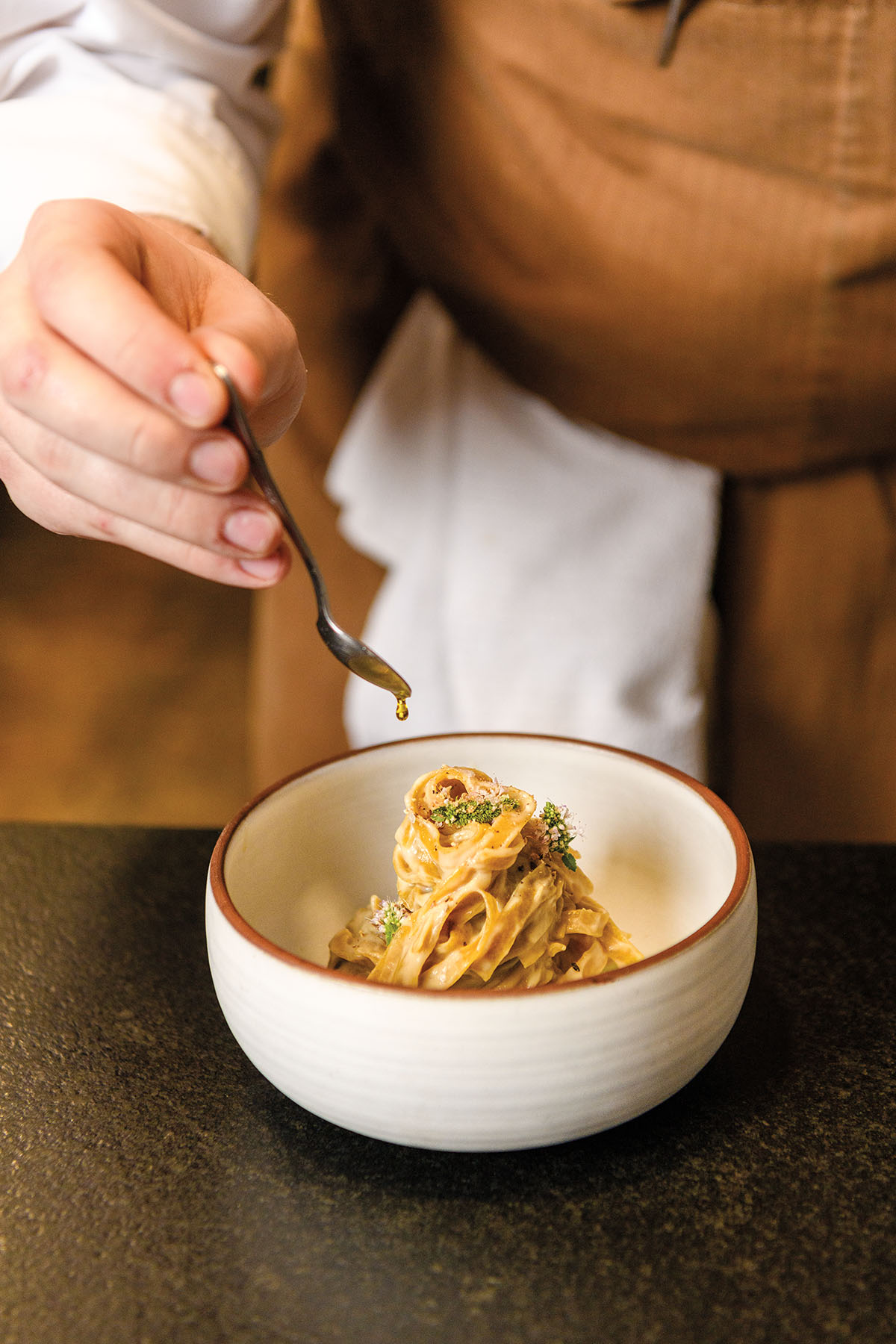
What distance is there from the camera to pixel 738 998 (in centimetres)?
49

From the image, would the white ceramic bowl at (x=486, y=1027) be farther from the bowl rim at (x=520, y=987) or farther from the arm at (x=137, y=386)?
the arm at (x=137, y=386)

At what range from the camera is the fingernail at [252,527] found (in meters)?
0.52

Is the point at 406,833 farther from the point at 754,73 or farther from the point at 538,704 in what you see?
the point at 754,73

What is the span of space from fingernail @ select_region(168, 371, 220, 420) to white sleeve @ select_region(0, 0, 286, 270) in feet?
1.10

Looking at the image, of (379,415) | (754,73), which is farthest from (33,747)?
(754,73)

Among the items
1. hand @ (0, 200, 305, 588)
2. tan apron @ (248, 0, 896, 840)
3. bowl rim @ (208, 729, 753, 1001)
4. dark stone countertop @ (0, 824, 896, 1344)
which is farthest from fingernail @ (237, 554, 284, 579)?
tan apron @ (248, 0, 896, 840)

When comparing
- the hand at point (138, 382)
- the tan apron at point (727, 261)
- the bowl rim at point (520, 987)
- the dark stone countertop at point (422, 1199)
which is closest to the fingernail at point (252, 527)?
the hand at point (138, 382)

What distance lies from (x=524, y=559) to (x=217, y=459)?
0.55m

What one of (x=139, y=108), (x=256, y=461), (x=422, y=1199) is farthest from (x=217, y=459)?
(x=139, y=108)

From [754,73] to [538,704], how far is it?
52cm

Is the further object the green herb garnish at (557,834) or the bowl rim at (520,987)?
the green herb garnish at (557,834)

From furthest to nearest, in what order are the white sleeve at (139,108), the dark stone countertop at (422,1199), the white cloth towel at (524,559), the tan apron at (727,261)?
the white cloth towel at (524,559)
the tan apron at (727,261)
the white sleeve at (139,108)
the dark stone countertop at (422,1199)

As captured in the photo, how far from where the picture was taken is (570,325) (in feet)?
3.09

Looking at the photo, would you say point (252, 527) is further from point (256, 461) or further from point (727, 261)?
point (727, 261)
